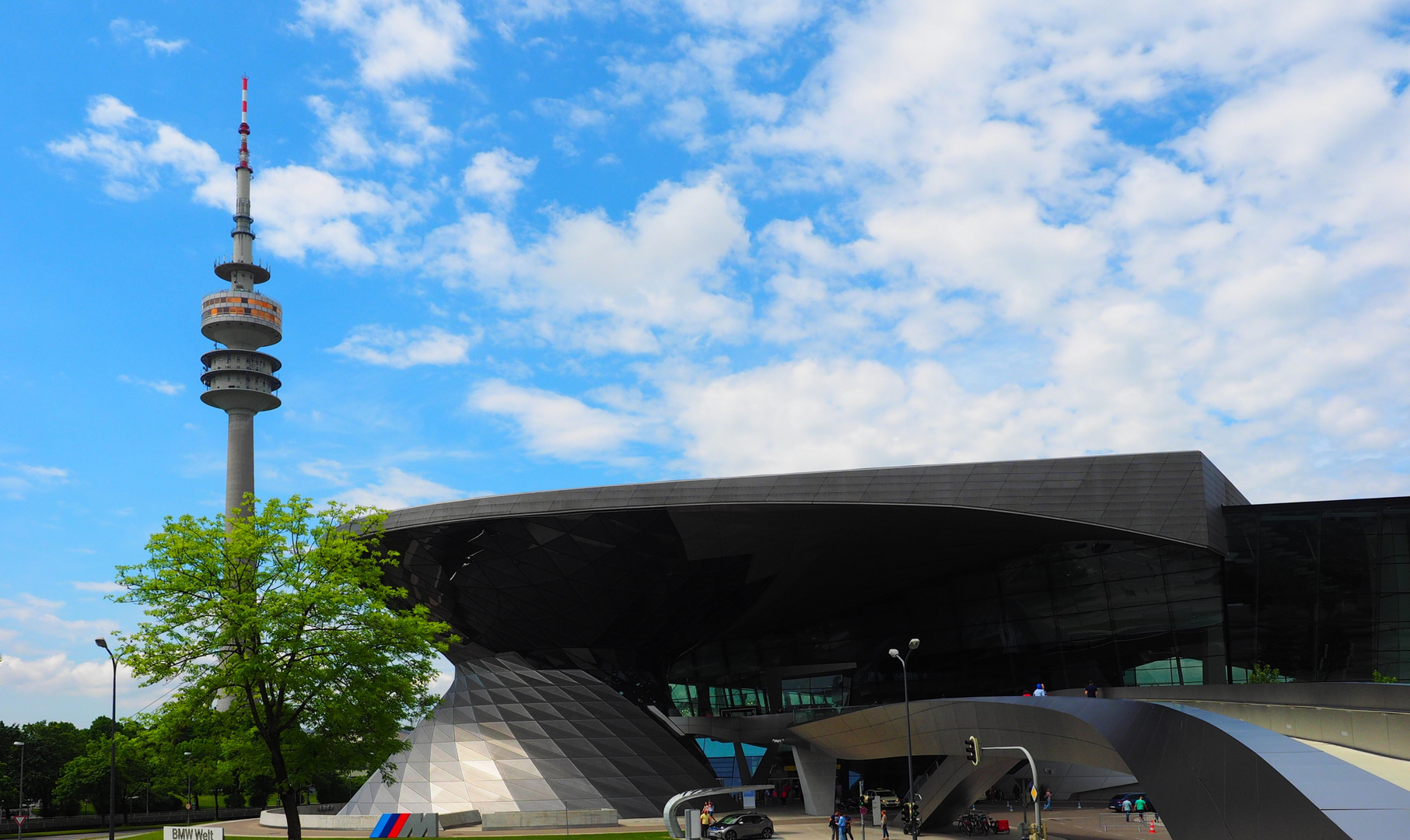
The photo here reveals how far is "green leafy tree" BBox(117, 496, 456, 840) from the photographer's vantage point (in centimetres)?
2555

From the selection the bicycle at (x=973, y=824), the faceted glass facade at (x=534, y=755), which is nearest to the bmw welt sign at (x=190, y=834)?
the faceted glass facade at (x=534, y=755)

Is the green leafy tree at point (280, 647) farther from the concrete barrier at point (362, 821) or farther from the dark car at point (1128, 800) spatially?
the dark car at point (1128, 800)

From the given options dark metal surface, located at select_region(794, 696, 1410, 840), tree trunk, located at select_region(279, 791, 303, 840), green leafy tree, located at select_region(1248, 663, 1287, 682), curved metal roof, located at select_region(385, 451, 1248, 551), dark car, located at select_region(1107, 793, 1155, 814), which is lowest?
dark car, located at select_region(1107, 793, 1155, 814)

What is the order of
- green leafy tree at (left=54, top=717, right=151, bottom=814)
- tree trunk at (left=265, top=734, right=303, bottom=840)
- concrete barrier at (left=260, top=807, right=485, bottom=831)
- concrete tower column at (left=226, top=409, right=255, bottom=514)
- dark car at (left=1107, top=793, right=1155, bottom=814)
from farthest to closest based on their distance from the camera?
1. concrete tower column at (left=226, top=409, right=255, bottom=514)
2. green leafy tree at (left=54, top=717, right=151, bottom=814)
3. dark car at (left=1107, top=793, right=1155, bottom=814)
4. concrete barrier at (left=260, top=807, right=485, bottom=831)
5. tree trunk at (left=265, top=734, right=303, bottom=840)

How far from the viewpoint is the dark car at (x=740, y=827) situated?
33969 mm

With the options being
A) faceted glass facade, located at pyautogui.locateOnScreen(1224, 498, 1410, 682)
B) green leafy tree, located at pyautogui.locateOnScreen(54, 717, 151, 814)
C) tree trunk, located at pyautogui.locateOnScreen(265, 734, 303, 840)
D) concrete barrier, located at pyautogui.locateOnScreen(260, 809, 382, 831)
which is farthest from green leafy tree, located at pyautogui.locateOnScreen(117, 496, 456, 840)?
green leafy tree, located at pyautogui.locateOnScreen(54, 717, 151, 814)

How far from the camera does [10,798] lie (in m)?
72.7

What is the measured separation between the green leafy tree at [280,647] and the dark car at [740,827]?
11.9m

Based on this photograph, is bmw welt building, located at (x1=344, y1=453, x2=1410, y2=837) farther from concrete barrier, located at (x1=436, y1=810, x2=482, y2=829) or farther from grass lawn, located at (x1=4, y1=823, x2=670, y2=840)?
grass lawn, located at (x1=4, y1=823, x2=670, y2=840)

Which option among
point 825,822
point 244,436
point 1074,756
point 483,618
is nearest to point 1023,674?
point 825,822

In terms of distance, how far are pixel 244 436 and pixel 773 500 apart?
83.0m

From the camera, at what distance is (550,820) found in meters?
41.3

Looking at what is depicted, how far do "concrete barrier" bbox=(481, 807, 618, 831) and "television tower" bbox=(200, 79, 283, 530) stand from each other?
232 feet

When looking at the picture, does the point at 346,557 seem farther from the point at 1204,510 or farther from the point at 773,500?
the point at 1204,510
